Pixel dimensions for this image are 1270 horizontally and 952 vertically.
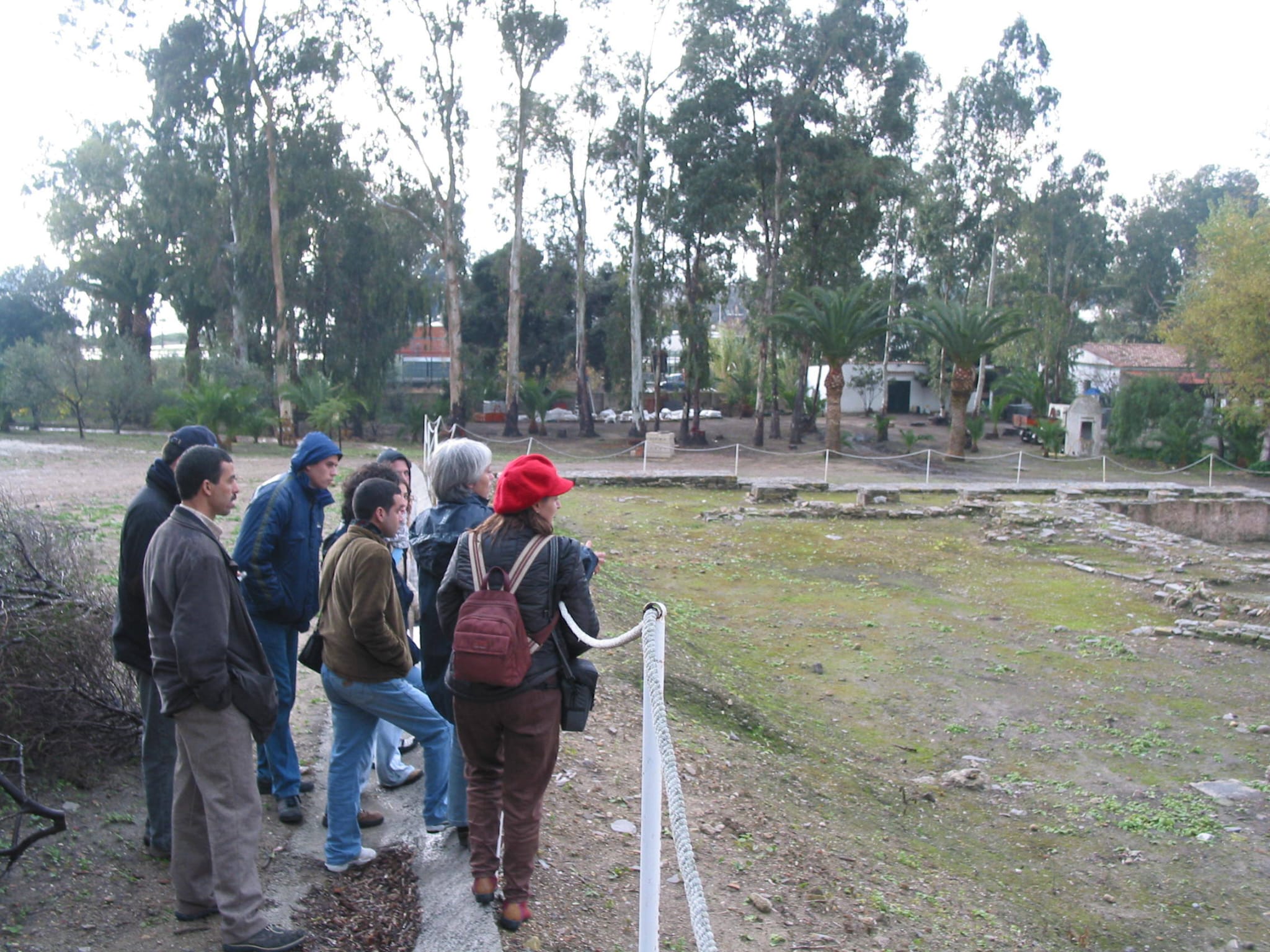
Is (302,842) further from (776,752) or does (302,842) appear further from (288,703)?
(776,752)

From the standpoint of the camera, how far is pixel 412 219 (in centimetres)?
3375

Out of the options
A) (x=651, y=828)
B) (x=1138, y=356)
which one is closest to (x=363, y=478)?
(x=651, y=828)

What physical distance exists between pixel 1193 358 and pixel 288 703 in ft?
113

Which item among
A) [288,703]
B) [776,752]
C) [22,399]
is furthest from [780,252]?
[288,703]

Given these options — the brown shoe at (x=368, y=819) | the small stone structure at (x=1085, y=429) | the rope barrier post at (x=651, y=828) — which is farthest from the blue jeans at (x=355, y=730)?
the small stone structure at (x=1085, y=429)

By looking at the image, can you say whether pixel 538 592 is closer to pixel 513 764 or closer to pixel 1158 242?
pixel 513 764

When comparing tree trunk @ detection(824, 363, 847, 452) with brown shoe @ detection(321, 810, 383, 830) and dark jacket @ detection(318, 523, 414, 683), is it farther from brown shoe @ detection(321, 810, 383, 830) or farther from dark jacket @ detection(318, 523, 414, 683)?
dark jacket @ detection(318, 523, 414, 683)

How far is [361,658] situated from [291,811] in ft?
3.19

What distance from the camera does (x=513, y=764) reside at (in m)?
3.34

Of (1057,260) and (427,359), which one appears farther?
(427,359)

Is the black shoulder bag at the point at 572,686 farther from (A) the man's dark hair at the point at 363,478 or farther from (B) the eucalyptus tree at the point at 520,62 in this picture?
(B) the eucalyptus tree at the point at 520,62

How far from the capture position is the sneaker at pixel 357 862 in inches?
147

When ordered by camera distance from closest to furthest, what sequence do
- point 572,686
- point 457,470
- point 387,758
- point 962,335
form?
point 572,686 → point 457,470 → point 387,758 → point 962,335

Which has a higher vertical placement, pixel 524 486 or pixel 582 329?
pixel 582 329
